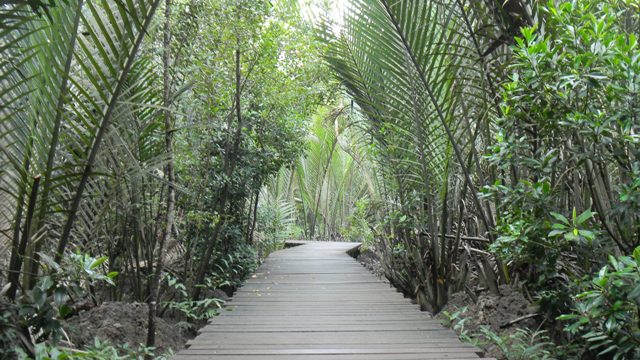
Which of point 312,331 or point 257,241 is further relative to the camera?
point 257,241

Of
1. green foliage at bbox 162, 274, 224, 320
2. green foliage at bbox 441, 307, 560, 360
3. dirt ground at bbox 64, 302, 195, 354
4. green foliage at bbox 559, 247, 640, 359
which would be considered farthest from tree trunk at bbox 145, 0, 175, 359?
green foliage at bbox 559, 247, 640, 359

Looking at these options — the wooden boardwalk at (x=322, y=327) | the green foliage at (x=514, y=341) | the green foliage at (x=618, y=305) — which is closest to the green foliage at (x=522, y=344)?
the green foliage at (x=514, y=341)

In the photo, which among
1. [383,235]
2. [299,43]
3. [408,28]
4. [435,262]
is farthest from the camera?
[383,235]

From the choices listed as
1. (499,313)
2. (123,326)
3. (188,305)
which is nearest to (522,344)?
(499,313)

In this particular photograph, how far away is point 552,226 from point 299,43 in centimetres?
407

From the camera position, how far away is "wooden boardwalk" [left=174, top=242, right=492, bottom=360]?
111 inches

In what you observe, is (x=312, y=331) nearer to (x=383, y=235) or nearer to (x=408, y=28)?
(x=408, y=28)

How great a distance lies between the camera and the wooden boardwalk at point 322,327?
2.83 meters

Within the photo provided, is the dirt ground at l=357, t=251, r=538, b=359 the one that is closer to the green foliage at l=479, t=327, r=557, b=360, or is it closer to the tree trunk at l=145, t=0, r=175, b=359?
the green foliage at l=479, t=327, r=557, b=360

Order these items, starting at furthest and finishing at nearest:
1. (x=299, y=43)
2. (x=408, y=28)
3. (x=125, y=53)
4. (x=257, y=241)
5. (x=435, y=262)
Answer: (x=257, y=241)
(x=299, y=43)
(x=435, y=262)
(x=408, y=28)
(x=125, y=53)

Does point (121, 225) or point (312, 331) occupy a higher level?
point (121, 225)

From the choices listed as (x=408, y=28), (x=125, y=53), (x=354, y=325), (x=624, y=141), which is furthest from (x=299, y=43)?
(x=624, y=141)

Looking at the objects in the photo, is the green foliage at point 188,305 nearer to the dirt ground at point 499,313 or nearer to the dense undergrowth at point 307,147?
the dense undergrowth at point 307,147

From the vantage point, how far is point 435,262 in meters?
4.25
